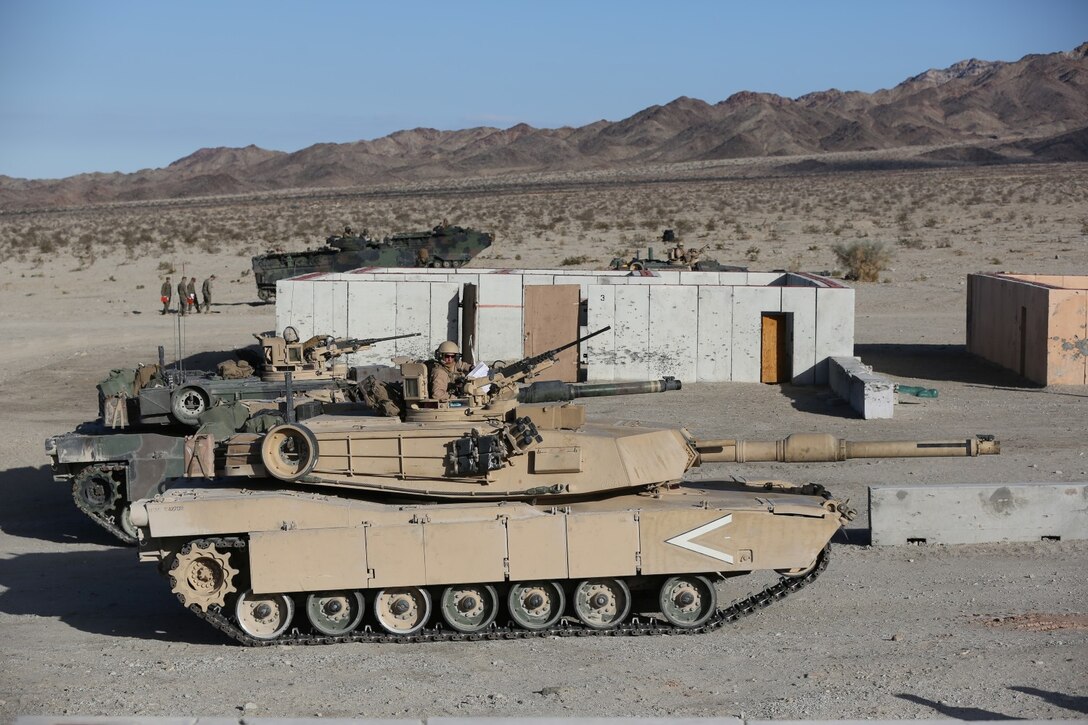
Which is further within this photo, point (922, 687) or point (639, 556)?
point (639, 556)

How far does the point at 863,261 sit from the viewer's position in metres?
38.4

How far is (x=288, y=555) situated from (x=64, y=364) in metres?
18.7

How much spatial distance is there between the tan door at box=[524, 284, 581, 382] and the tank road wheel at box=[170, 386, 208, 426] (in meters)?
10.4

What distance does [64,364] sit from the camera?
28.6 m

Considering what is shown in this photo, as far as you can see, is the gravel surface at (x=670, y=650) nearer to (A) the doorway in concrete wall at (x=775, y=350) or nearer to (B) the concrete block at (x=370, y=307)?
(A) the doorway in concrete wall at (x=775, y=350)

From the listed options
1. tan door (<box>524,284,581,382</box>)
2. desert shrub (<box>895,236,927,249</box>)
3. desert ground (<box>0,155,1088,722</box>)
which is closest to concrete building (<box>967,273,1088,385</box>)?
desert ground (<box>0,155,1088,722</box>)

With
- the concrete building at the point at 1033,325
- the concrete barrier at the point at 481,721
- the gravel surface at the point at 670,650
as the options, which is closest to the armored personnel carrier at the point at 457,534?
the gravel surface at the point at 670,650

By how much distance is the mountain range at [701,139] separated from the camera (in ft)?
464

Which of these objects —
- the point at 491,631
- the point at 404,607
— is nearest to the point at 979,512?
the point at 491,631

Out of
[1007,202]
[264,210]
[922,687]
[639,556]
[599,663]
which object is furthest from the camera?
[264,210]

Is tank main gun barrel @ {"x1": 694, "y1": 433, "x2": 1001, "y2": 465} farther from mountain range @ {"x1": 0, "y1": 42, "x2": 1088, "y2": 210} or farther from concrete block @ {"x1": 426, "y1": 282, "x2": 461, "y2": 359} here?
mountain range @ {"x1": 0, "y1": 42, "x2": 1088, "y2": 210}

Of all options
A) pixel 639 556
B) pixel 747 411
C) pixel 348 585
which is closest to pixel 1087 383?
pixel 747 411

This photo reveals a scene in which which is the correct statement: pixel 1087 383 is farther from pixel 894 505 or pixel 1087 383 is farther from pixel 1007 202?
pixel 1007 202

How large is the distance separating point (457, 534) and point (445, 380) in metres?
1.63
